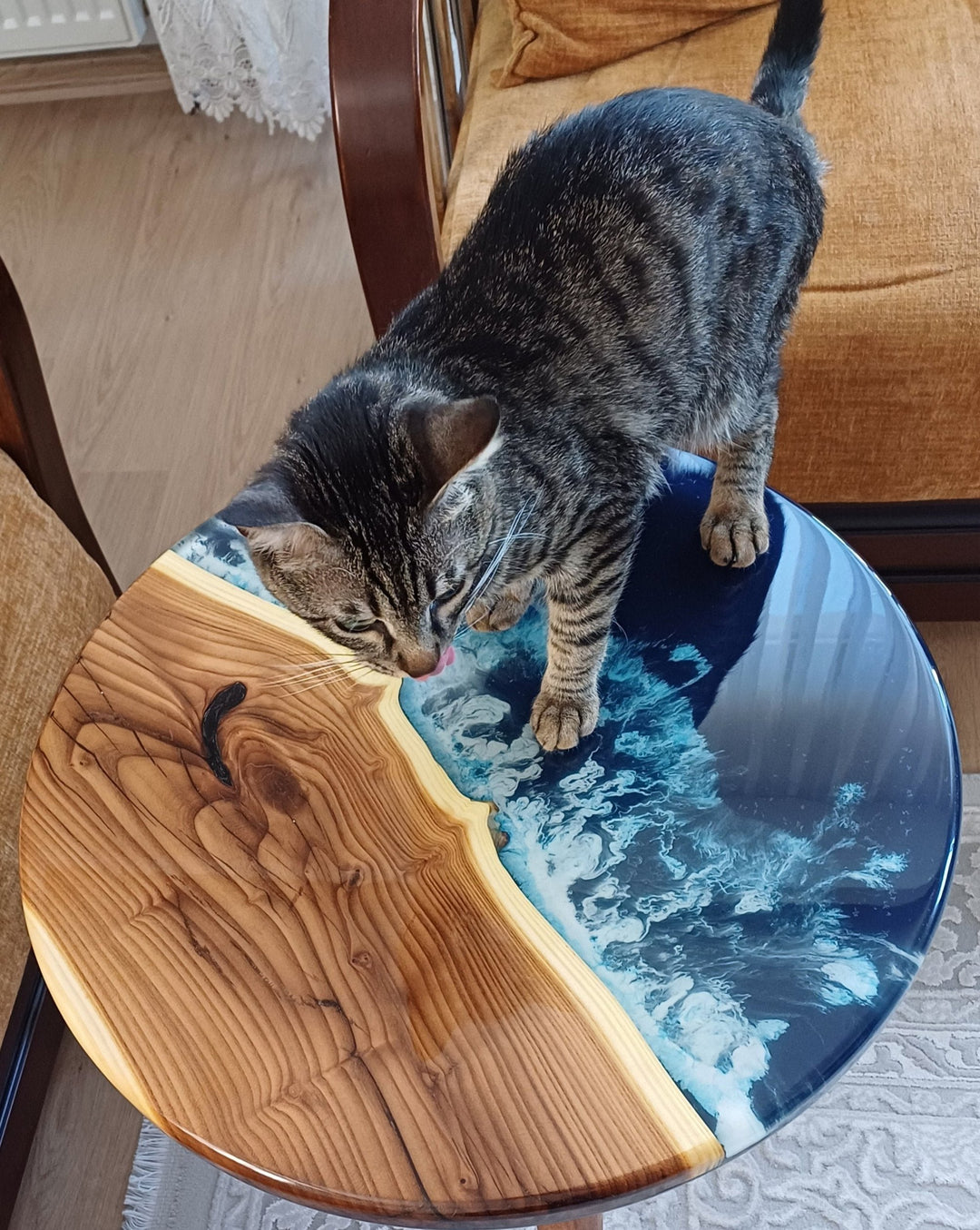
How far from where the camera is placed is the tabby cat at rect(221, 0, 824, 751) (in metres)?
0.78

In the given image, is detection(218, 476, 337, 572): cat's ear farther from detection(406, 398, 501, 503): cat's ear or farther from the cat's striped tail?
the cat's striped tail

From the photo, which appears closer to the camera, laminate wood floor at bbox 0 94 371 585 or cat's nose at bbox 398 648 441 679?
cat's nose at bbox 398 648 441 679

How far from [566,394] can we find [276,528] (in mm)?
296

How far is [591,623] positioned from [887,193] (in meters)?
0.66

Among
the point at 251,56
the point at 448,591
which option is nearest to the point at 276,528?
the point at 448,591

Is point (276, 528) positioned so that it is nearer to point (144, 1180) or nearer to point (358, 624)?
point (358, 624)

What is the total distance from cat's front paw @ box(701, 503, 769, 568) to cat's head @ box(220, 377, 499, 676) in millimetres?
229

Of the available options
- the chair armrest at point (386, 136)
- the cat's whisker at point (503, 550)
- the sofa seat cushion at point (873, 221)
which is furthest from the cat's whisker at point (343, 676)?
the sofa seat cushion at point (873, 221)

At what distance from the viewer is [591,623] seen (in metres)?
0.88

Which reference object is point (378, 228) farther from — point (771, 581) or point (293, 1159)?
point (293, 1159)

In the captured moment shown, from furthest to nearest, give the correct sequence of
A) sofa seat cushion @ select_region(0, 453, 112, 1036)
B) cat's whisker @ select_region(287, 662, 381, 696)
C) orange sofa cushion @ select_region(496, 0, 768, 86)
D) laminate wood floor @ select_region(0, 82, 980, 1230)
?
laminate wood floor @ select_region(0, 82, 980, 1230) → orange sofa cushion @ select_region(496, 0, 768, 86) → sofa seat cushion @ select_region(0, 453, 112, 1036) → cat's whisker @ select_region(287, 662, 381, 696)

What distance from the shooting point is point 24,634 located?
110 cm

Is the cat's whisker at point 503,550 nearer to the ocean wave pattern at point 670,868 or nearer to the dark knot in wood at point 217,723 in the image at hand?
the ocean wave pattern at point 670,868

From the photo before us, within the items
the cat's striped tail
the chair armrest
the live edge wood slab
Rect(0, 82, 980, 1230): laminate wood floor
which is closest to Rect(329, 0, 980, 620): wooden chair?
the chair armrest
